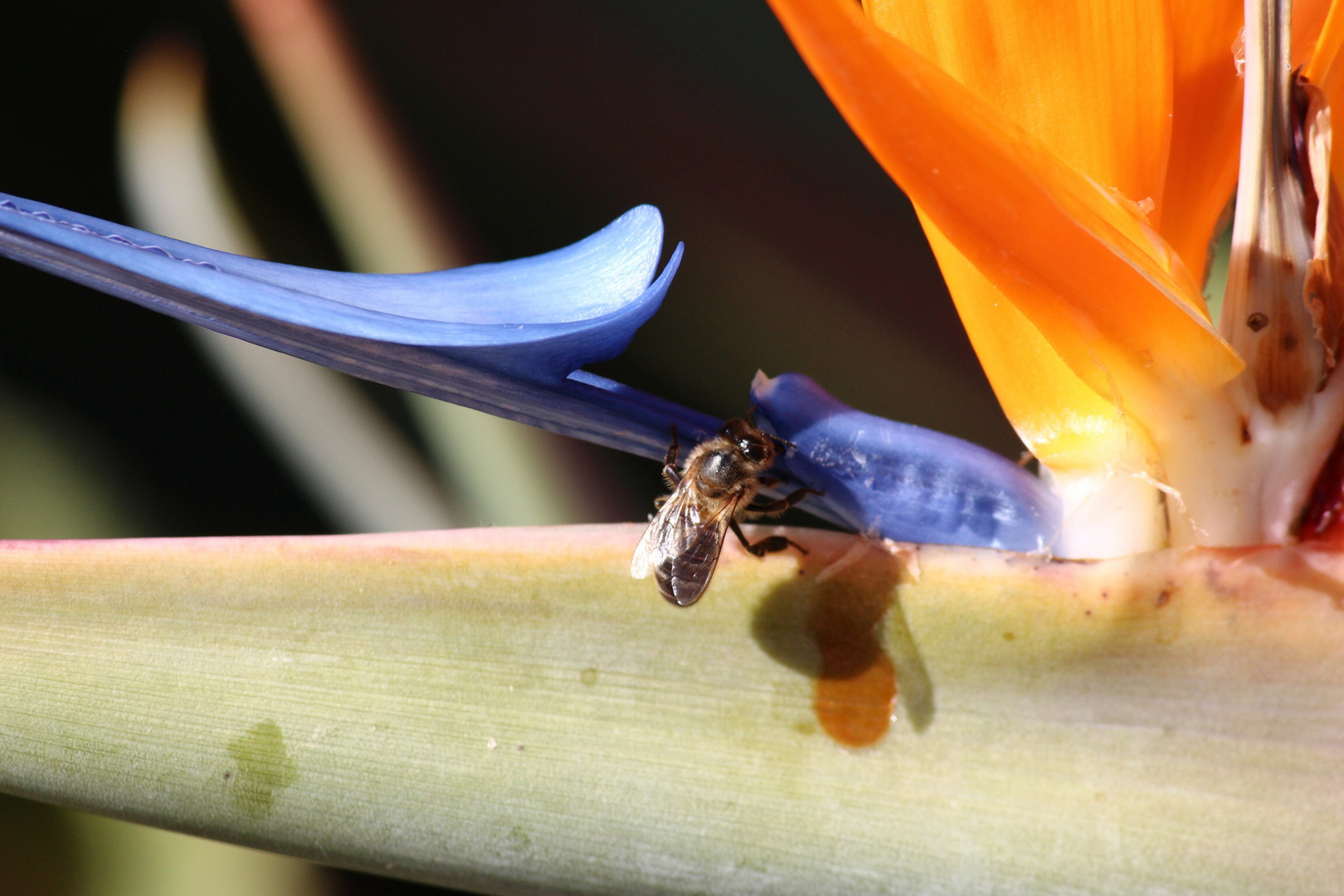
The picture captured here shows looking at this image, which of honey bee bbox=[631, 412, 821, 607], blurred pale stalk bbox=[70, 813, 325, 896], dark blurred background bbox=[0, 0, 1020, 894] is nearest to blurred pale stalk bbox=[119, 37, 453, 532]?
dark blurred background bbox=[0, 0, 1020, 894]

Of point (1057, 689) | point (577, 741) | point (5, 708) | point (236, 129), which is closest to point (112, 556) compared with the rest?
point (5, 708)

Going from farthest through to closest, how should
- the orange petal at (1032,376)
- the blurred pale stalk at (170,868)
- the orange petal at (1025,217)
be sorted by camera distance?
the blurred pale stalk at (170,868)
the orange petal at (1032,376)
the orange petal at (1025,217)

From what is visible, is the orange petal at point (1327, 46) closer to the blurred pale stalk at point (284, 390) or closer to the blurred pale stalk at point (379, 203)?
the blurred pale stalk at point (379, 203)

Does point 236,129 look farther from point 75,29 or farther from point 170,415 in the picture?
point 170,415

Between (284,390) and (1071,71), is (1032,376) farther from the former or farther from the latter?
(284,390)

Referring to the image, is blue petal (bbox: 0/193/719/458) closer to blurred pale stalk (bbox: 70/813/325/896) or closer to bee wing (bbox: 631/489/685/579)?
bee wing (bbox: 631/489/685/579)

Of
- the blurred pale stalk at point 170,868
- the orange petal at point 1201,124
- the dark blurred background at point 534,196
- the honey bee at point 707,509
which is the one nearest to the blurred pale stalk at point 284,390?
the dark blurred background at point 534,196

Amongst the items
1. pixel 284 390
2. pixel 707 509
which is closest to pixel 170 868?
pixel 284 390
